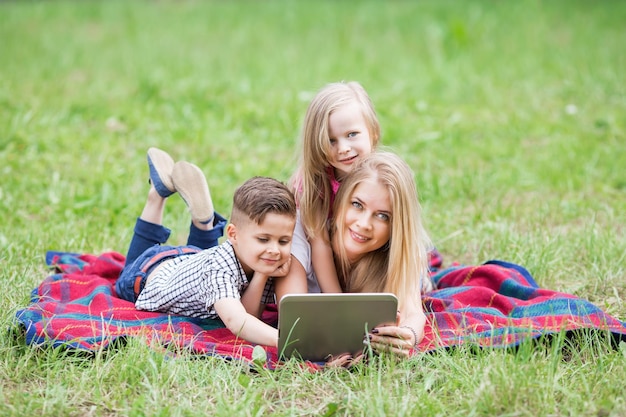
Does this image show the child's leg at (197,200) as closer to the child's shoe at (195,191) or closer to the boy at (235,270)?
the child's shoe at (195,191)

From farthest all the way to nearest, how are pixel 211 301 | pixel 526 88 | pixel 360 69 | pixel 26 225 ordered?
pixel 360 69
pixel 526 88
pixel 26 225
pixel 211 301

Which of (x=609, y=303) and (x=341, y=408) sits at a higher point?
(x=609, y=303)

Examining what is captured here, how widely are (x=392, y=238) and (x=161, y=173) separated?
135 cm

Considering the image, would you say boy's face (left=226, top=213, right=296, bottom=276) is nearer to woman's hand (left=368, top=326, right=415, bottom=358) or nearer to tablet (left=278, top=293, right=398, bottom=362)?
tablet (left=278, top=293, right=398, bottom=362)

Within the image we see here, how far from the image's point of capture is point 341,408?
2.84 m

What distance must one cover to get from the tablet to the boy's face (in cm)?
37

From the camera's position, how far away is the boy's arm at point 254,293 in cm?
345

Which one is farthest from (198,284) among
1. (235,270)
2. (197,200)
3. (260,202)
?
(197,200)

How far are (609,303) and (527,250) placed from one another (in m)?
0.60

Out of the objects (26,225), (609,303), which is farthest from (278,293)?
(26,225)

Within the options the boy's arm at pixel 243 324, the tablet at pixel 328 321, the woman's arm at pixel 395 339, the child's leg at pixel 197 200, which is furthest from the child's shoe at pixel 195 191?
the woman's arm at pixel 395 339

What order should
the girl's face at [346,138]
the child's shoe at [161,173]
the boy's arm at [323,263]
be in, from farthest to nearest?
the child's shoe at [161,173] → the girl's face at [346,138] → the boy's arm at [323,263]

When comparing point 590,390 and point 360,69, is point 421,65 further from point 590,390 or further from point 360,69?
point 590,390

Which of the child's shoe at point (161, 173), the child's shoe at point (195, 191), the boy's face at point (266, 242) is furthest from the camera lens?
the child's shoe at point (161, 173)
